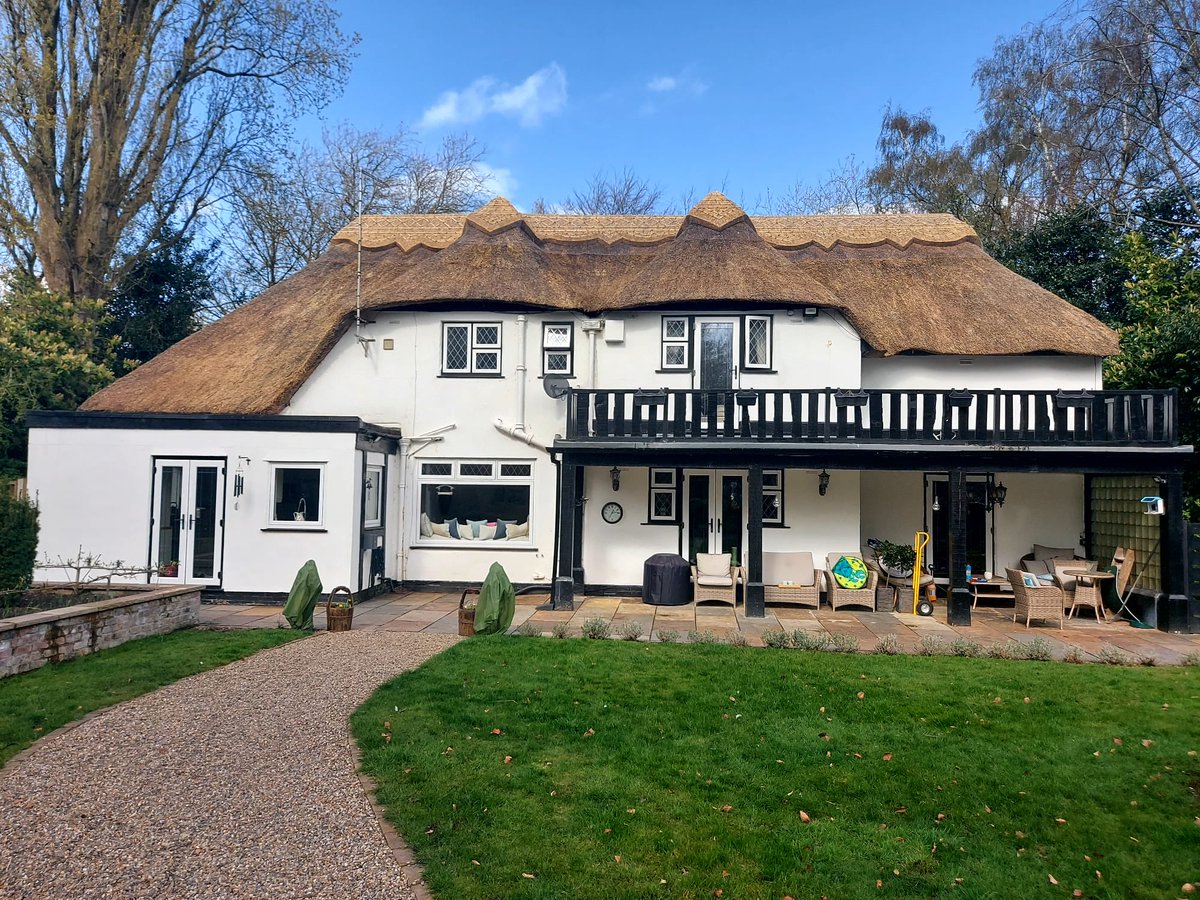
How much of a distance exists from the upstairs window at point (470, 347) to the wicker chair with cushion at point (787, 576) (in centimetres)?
624

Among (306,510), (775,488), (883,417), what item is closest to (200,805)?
(306,510)

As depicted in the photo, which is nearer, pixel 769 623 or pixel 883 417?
pixel 769 623

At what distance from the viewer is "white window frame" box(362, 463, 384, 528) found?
40.3 feet

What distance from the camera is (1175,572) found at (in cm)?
1057

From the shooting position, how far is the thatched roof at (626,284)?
13.6 m

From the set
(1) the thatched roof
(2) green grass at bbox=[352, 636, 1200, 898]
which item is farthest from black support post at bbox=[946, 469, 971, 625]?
(1) the thatched roof

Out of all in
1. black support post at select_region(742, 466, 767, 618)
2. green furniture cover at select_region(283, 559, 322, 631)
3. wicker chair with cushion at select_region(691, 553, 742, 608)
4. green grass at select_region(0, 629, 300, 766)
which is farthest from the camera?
wicker chair with cushion at select_region(691, 553, 742, 608)

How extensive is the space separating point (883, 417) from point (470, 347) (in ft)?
25.0

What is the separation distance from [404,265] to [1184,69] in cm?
2119

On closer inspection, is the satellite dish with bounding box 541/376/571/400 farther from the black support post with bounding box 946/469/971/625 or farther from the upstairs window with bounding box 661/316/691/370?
the black support post with bounding box 946/469/971/625

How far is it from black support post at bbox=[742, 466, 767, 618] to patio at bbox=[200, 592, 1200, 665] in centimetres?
22

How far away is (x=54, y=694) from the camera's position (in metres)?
6.62

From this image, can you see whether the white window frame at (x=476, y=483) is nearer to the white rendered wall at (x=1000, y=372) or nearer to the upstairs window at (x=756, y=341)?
the upstairs window at (x=756, y=341)

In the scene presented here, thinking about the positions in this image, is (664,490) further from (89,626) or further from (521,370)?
(89,626)
